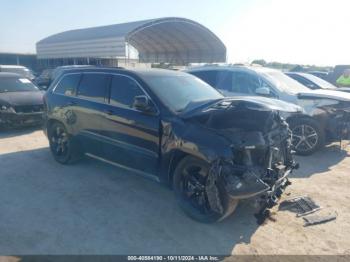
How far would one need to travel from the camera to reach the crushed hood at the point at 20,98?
30.6 ft

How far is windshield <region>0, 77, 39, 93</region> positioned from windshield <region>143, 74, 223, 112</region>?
7038 millimetres

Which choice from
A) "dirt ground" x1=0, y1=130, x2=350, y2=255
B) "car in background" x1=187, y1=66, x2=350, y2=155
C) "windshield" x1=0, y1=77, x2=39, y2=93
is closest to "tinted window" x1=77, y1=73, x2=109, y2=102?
"dirt ground" x1=0, y1=130, x2=350, y2=255

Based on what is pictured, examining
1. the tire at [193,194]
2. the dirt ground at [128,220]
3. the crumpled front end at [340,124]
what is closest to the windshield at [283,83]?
the crumpled front end at [340,124]

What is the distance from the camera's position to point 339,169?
6594 millimetres

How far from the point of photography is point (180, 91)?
511 centimetres

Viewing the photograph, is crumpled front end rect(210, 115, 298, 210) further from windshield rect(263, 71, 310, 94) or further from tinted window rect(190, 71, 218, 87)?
tinted window rect(190, 71, 218, 87)

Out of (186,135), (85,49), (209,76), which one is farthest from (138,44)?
(186,135)

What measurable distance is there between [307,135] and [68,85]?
5.41 metres

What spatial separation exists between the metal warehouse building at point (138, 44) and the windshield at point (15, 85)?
707 inches

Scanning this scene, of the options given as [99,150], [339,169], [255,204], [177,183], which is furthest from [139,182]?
[339,169]

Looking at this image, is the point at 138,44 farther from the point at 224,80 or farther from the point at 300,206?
the point at 300,206

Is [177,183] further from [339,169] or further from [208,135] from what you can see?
[339,169]

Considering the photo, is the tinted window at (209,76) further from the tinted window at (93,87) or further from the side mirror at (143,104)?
the side mirror at (143,104)

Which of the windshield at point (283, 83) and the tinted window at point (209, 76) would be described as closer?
the windshield at point (283, 83)
